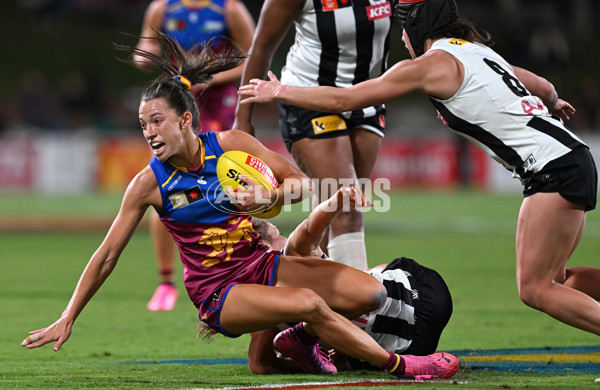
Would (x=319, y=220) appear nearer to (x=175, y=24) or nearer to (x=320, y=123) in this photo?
(x=320, y=123)

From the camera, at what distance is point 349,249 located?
639cm

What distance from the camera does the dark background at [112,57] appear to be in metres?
22.8

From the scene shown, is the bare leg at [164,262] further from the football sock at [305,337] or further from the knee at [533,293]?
the knee at [533,293]

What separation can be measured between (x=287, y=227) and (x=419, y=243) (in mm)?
2182

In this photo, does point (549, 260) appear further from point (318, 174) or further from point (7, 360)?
point (7, 360)

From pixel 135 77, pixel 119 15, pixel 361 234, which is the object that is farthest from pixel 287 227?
pixel 119 15

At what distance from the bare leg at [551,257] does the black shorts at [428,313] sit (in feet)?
1.74

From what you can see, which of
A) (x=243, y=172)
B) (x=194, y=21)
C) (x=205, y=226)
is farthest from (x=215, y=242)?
(x=194, y=21)

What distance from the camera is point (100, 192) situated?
2175 cm

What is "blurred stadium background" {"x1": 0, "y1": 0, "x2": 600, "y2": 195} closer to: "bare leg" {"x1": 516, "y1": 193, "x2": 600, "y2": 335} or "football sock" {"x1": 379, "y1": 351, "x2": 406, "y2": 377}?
"bare leg" {"x1": 516, "y1": 193, "x2": 600, "y2": 335}

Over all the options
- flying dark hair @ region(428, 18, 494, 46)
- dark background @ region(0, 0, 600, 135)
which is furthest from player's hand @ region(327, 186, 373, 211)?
dark background @ region(0, 0, 600, 135)

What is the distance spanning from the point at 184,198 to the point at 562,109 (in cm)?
244

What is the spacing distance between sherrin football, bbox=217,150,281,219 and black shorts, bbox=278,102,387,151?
4.55 feet

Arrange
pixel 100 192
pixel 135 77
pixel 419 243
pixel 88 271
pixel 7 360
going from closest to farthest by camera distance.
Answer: pixel 88 271 → pixel 7 360 → pixel 419 243 → pixel 100 192 → pixel 135 77
